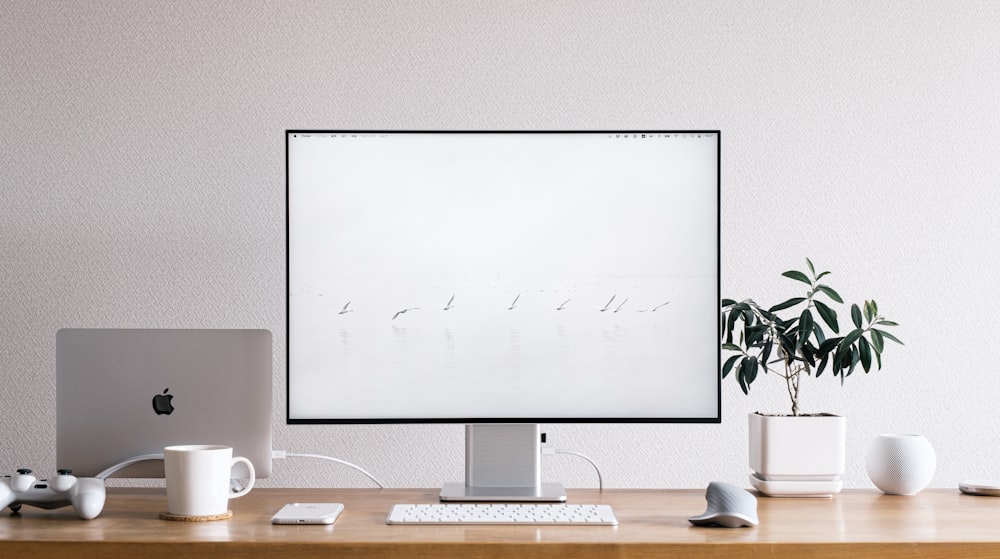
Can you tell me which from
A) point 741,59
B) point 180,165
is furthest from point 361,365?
point 741,59

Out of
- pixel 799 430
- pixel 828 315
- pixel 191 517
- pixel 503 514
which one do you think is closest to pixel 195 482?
pixel 191 517

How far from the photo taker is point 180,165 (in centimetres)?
200

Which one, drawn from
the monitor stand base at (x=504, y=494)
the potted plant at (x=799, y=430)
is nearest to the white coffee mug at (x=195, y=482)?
the monitor stand base at (x=504, y=494)

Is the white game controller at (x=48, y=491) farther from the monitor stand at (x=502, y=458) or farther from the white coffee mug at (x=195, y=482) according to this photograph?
the monitor stand at (x=502, y=458)

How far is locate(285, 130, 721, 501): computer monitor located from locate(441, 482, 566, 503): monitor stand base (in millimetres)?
12

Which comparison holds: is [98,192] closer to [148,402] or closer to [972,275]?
[148,402]

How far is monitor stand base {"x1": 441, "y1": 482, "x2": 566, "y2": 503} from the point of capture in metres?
1.41

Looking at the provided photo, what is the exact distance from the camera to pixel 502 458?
1.50m

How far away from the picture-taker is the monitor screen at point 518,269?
1.48m

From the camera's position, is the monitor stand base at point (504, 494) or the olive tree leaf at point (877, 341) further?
the olive tree leaf at point (877, 341)

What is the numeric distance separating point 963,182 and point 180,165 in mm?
1824

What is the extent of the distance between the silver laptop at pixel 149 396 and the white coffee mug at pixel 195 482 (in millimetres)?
182

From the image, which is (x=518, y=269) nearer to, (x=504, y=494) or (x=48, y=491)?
(x=504, y=494)

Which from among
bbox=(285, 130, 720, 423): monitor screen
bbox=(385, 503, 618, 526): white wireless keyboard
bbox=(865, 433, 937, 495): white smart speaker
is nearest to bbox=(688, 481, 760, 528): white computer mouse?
bbox=(385, 503, 618, 526): white wireless keyboard
